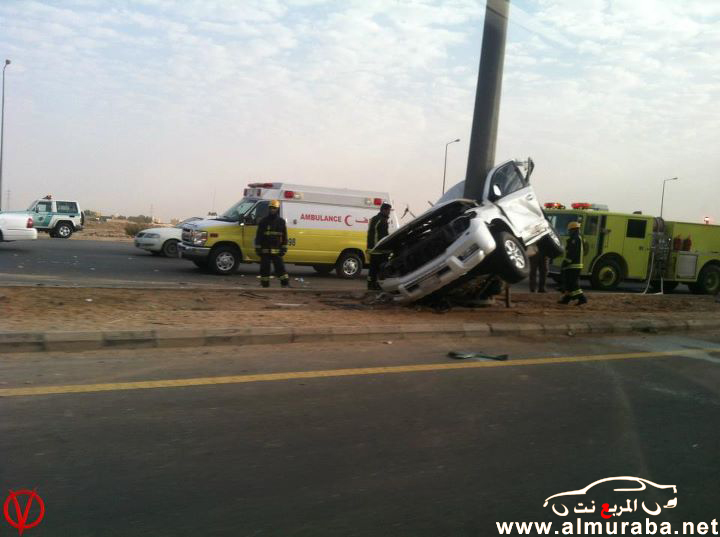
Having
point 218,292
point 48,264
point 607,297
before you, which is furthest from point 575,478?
point 48,264

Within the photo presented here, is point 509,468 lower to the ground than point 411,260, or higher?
lower

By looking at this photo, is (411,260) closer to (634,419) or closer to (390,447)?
(634,419)

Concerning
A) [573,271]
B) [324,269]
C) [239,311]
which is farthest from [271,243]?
[573,271]

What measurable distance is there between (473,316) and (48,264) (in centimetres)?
1198

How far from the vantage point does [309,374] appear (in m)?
5.99

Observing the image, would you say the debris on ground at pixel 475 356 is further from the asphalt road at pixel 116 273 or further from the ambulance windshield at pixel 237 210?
the ambulance windshield at pixel 237 210

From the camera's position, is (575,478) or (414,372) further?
(414,372)

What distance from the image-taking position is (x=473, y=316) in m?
9.97

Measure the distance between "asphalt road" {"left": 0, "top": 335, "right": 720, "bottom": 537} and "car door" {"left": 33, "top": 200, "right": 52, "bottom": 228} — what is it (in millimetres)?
26816

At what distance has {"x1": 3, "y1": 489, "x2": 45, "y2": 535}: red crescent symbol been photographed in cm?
297

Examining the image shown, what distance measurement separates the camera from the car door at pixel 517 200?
10.2 m

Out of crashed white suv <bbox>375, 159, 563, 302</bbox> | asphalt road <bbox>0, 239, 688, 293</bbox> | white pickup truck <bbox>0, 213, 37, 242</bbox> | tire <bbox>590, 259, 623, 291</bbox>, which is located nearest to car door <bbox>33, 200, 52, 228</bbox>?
asphalt road <bbox>0, 239, 688, 293</bbox>

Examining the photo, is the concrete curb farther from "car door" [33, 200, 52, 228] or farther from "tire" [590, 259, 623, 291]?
"car door" [33, 200, 52, 228]

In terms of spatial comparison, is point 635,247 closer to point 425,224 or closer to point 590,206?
point 590,206
